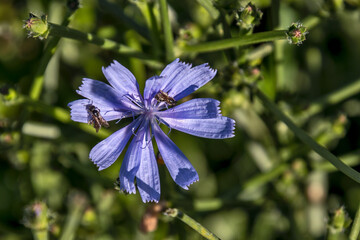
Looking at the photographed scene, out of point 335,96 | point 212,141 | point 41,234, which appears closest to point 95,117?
point 41,234

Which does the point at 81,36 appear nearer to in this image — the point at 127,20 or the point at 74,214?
the point at 127,20

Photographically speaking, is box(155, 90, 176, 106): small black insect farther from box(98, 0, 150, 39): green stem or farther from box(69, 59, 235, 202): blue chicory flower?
box(98, 0, 150, 39): green stem

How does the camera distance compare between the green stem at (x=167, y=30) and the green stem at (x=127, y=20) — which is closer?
the green stem at (x=167, y=30)

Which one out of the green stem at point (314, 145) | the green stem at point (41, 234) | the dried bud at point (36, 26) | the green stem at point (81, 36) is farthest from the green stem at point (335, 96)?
the green stem at point (41, 234)

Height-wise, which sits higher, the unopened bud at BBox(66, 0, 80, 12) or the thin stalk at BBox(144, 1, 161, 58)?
the thin stalk at BBox(144, 1, 161, 58)

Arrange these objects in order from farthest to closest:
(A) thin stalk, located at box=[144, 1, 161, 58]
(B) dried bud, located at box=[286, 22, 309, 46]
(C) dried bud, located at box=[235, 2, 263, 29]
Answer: (A) thin stalk, located at box=[144, 1, 161, 58] < (C) dried bud, located at box=[235, 2, 263, 29] < (B) dried bud, located at box=[286, 22, 309, 46]

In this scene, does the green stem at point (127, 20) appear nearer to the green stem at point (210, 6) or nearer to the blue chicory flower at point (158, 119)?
the green stem at point (210, 6)

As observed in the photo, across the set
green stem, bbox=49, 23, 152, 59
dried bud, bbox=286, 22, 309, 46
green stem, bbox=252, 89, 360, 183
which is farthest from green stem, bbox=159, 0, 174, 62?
dried bud, bbox=286, 22, 309, 46
